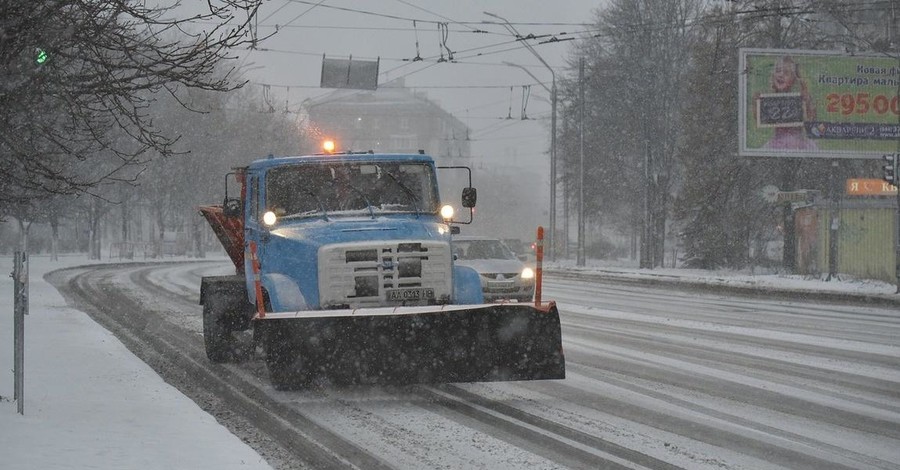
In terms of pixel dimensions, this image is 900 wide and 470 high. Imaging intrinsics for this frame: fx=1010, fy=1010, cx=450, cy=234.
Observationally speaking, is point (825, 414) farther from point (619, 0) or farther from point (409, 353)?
point (619, 0)

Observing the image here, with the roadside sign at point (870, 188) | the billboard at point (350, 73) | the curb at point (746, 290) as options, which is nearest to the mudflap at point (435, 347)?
the curb at point (746, 290)

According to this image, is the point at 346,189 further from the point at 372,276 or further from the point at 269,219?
the point at 372,276

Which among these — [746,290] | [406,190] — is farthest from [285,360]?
[746,290]

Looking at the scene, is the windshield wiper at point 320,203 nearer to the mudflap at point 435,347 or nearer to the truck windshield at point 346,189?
the truck windshield at point 346,189

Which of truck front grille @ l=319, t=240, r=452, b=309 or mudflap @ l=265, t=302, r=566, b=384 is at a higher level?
truck front grille @ l=319, t=240, r=452, b=309

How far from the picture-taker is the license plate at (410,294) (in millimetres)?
9797

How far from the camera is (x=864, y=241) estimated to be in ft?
109

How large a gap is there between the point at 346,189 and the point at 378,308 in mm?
2132

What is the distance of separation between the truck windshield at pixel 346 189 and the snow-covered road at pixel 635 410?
6.55 feet

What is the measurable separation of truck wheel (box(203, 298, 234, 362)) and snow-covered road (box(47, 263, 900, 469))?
31 centimetres

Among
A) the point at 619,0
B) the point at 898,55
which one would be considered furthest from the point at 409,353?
the point at 619,0

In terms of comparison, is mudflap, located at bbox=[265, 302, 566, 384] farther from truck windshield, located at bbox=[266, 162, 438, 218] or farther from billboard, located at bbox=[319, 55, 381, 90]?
billboard, located at bbox=[319, 55, 381, 90]

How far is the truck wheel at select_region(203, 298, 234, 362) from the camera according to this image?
12328 mm

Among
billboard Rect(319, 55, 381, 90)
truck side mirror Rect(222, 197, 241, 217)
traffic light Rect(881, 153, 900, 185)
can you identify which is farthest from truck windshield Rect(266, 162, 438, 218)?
billboard Rect(319, 55, 381, 90)
